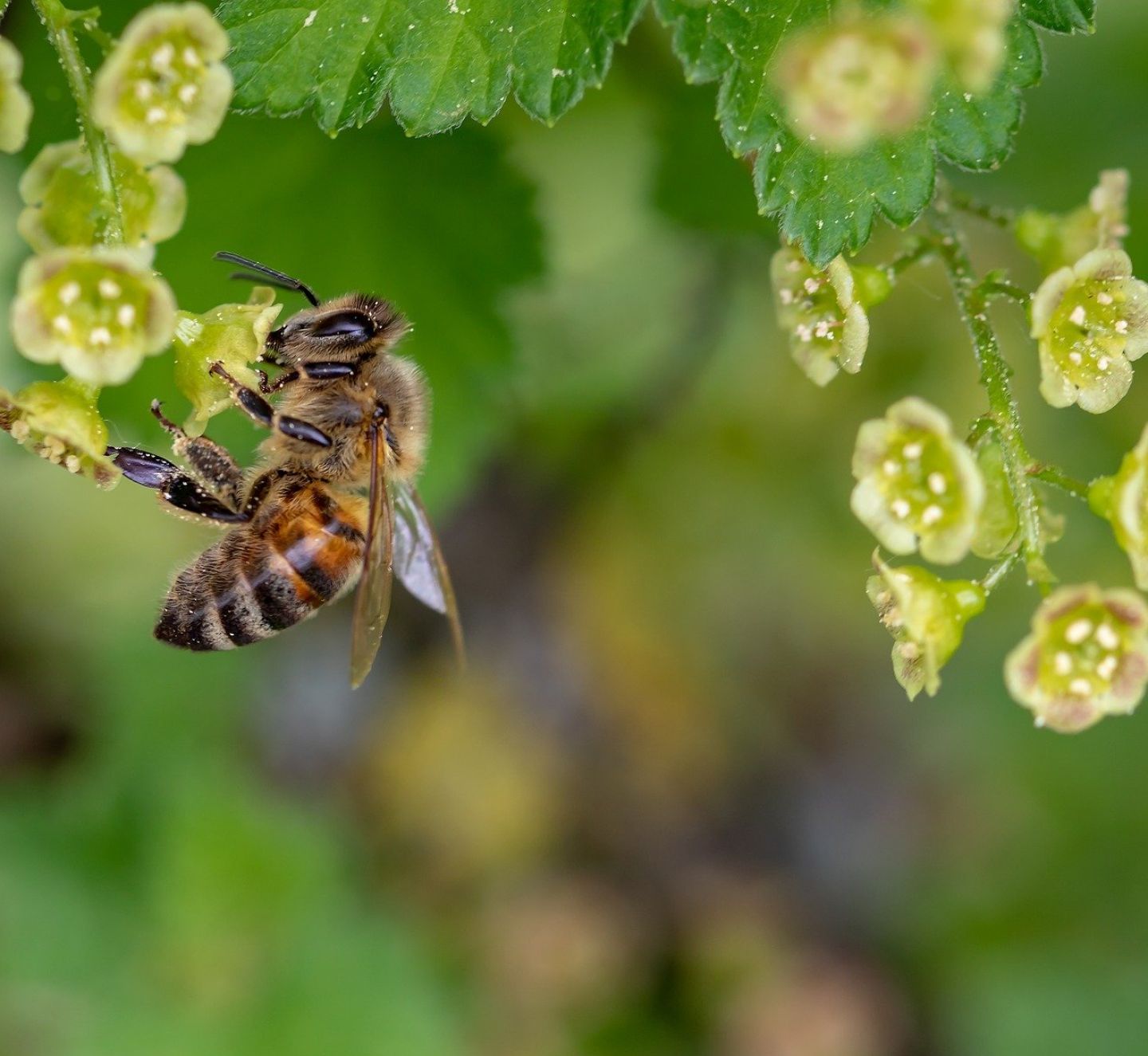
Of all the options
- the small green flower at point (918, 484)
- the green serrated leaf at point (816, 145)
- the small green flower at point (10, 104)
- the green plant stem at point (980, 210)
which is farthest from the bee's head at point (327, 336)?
the green plant stem at point (980, 210)

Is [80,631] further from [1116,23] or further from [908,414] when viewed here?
[1116,23]

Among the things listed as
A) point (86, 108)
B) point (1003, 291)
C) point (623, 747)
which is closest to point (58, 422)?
point (86, 108)

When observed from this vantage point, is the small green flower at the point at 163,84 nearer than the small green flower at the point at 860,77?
No

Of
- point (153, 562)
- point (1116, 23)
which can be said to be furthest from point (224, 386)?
point (1116, 23)

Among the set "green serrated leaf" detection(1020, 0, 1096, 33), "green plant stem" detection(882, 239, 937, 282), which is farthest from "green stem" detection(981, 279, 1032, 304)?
"green serrated leaf" detection(1020, 0, 1096, 33)

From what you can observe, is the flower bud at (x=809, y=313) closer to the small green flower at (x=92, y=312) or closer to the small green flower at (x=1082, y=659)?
the small green flower at (x=1082, y=659)

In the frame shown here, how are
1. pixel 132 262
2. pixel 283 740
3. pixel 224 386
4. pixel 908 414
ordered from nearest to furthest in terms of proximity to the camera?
pixel 132 262
pixel 908 414
pixel 224 386
pixel 283 740

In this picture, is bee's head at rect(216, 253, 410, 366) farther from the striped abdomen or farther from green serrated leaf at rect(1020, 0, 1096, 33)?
green serrated leaf at rect(1020, 0, 1096, 33)
